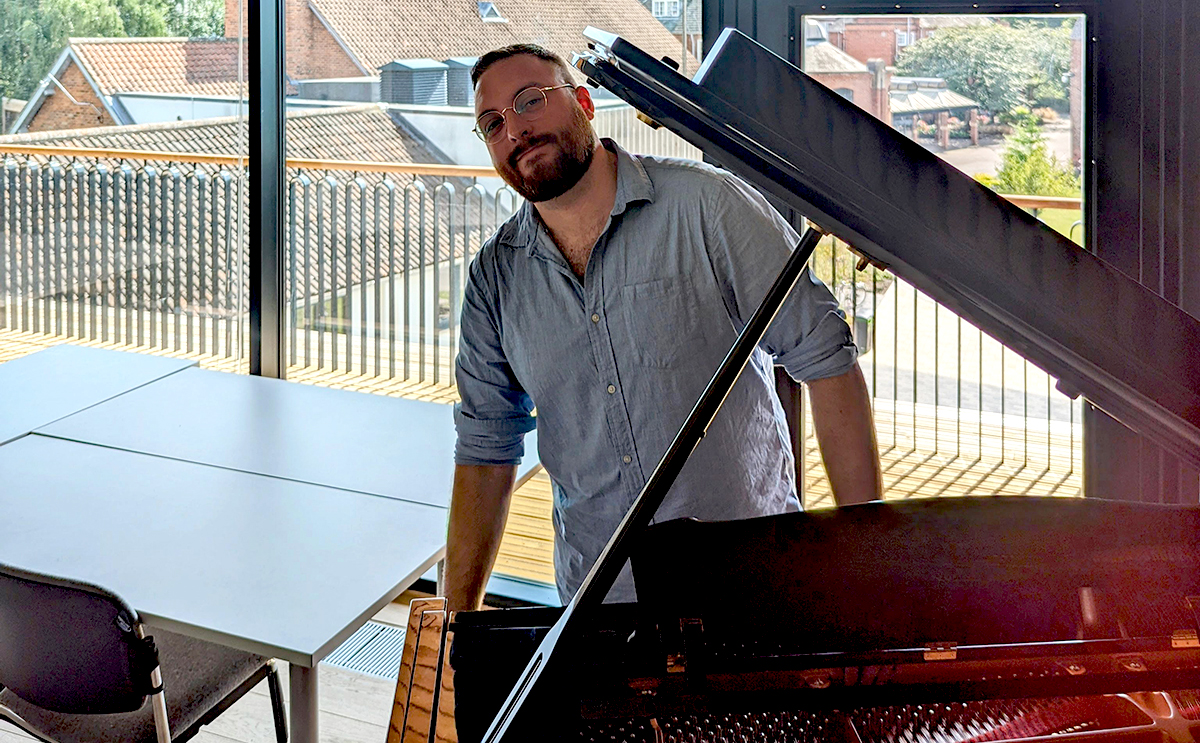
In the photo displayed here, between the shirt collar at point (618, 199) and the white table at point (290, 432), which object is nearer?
the shirt collar at point (618, 199)

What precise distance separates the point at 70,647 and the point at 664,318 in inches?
44.4

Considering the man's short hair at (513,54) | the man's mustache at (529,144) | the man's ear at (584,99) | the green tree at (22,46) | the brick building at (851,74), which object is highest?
the green tree at (22,46)

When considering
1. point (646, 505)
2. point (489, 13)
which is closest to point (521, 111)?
point (646, 505)

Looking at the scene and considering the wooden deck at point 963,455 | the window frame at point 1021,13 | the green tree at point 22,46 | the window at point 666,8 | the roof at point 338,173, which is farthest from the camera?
the green tree at point 22,46

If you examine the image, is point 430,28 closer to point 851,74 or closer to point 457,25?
point 457,25

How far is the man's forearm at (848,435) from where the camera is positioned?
61.9 inches

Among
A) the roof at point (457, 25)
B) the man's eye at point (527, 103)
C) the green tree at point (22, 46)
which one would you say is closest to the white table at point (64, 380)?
the green tree at point (22, 46)

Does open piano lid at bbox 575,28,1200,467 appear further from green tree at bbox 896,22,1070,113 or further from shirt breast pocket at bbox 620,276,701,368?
green tree at bbox 896,22,1070,113

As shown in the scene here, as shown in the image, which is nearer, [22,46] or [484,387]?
[484,387]

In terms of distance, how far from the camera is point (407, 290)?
3.23 meters

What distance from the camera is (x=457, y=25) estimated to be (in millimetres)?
3016

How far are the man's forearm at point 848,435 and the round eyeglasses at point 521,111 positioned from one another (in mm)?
585

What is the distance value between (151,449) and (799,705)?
1.94m

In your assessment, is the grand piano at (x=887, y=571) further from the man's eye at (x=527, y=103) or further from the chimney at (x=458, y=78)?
the chimney at (x=458, y=78)
